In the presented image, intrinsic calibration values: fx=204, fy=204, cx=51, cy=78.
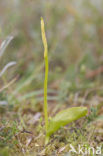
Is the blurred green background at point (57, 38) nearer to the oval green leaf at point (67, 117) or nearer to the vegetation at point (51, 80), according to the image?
the vegetation at point (51, 80)

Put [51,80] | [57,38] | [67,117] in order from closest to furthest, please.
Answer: [67,117] → [51,80] → [57,38]

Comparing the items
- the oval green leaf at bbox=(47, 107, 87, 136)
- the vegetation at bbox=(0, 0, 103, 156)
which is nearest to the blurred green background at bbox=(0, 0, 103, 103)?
the vegetation at bbox=(0, 0, 103, 156)

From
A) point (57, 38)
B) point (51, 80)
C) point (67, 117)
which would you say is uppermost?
point (57, 38)

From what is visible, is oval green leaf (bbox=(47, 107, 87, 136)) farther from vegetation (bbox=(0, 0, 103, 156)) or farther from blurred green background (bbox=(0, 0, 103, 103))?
blurred green background (bbox=(0, 0, 103, 103))

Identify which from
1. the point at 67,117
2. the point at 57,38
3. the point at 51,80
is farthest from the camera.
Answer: the point at 57,38

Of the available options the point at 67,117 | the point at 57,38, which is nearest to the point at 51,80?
the point at 57,38

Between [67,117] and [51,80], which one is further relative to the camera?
[51,80]

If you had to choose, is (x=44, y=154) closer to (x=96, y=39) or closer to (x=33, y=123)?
(x=33, y=123)

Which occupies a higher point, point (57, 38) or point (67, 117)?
point (57, 38)

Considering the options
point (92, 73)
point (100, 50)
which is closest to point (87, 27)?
point (100, 50)

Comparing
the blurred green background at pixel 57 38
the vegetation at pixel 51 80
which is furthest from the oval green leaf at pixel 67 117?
the blurred green background at pixel 57 38

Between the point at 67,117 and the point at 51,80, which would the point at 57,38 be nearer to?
the point at 51,80
